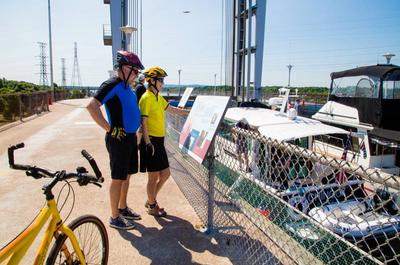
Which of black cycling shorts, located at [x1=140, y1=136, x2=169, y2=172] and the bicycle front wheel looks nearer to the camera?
Result: the bicycle front wheel

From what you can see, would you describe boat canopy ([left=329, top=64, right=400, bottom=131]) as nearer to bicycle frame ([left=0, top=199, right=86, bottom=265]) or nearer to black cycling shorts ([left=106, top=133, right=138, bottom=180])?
black cycling shorts ([left=106, top=133, right=138, bottom=180])

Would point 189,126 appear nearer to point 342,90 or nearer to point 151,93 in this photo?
point 151,93

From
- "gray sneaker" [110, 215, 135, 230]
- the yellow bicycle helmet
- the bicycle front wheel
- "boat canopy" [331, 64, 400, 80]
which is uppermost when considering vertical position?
"boat canopy" [331, 64, 400, 80]

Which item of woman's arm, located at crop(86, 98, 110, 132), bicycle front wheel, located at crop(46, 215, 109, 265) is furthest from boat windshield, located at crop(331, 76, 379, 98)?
bicycle front wheel, located at crop(46, 215, 109, 265)

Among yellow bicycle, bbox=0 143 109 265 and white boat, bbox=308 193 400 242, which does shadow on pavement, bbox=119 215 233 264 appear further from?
white boat, bbox=308 193 400 242

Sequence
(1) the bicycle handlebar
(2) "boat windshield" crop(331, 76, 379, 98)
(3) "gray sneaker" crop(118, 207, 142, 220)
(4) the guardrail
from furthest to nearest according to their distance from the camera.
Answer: (4) the guardrail < (2) "boat windshield" crop(331, 76, 379, 98) < (3) "gray sneaker" crop(118, 207, 142, 220) < (1) the bicycle handlebar

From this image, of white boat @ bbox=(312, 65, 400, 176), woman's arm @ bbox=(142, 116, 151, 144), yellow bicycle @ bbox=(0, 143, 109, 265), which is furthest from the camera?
white boat @ bbox=(312, 65, 400, 176)

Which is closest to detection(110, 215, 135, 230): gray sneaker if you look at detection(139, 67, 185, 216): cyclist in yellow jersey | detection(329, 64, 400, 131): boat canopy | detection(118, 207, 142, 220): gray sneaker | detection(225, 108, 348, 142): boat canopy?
detection(118, 207, 142, 220): gray sneaker

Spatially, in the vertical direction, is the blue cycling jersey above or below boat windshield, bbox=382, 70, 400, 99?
below

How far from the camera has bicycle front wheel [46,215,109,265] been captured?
231 centimetres

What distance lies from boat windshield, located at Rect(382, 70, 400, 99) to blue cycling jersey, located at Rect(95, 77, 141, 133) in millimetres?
9165

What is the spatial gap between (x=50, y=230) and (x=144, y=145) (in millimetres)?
2031

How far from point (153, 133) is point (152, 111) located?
28 centimetres

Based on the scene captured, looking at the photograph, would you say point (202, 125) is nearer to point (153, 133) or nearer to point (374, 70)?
point (153, 133)
